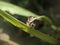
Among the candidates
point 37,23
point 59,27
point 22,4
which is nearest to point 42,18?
point 37,23

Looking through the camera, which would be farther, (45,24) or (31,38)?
(45,24)

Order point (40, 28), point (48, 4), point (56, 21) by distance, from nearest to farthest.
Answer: point (40, 28) → point (56, 21) → point (48, 4)

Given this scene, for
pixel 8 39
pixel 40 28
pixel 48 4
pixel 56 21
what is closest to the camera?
pixel 8 39

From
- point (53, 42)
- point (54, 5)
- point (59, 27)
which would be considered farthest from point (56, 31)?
point (54, 5)

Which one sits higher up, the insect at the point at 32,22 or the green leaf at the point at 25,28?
the insect at the point at 32,22

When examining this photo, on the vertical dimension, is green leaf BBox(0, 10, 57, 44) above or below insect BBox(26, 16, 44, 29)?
below

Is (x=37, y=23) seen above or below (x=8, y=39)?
above

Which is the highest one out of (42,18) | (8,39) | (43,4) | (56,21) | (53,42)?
(43,4)

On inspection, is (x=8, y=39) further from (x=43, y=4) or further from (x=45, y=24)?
(x=43, y=4)

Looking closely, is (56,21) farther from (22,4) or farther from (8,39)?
(8,39)
